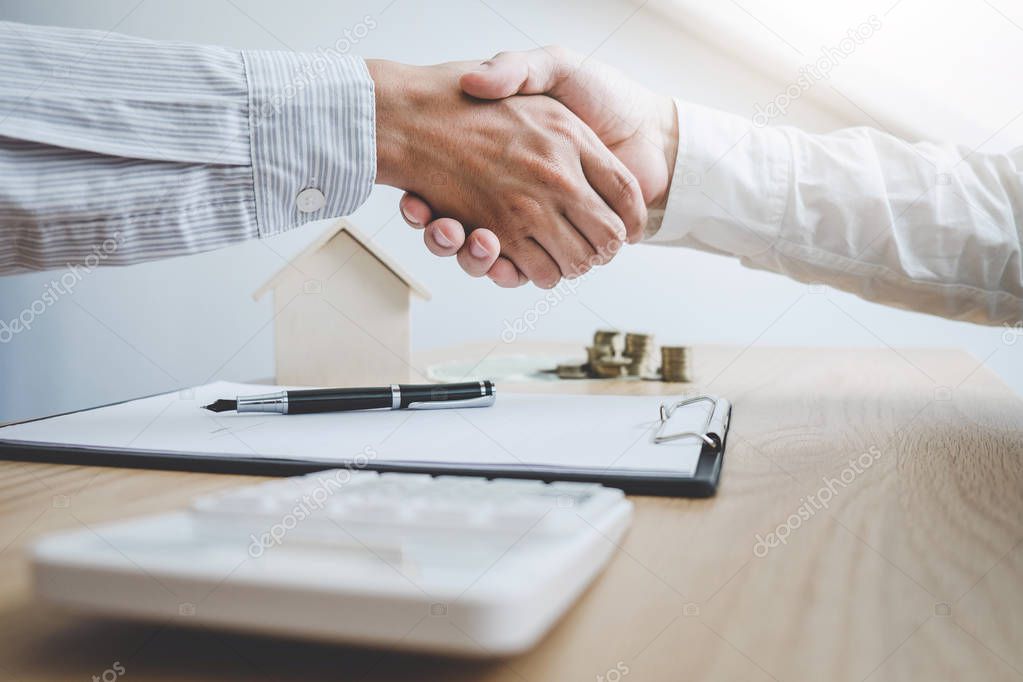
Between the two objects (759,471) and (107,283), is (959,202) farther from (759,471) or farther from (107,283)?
(107,283)

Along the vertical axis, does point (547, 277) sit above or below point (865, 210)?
below

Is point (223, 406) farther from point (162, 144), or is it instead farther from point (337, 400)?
point (162, 144)

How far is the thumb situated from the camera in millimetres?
966

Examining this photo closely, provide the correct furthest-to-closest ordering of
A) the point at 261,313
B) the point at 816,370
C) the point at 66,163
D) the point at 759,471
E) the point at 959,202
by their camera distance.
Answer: the point at 261,313, the point at 816,370, the point at 959,202, the point at 66,163, the point at 759,471

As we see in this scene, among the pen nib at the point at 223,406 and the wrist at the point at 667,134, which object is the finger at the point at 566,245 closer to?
the wrist at the point at 667,134

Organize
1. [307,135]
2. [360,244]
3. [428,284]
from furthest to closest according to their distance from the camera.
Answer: [428,284], [360,244], [307,135]

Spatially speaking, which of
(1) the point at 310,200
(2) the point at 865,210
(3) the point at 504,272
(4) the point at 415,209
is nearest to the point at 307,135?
(1) the point at 310,200

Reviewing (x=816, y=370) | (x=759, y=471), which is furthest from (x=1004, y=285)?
(x=759, y=471)

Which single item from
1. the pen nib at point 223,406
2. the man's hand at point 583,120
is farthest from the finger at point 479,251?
the pen nib at point 223,406

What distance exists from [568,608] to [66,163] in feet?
1.98

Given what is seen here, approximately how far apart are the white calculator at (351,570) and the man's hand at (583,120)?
751 mm

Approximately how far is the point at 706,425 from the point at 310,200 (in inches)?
19.5

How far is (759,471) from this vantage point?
1.70 ft

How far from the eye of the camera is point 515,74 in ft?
3.22
